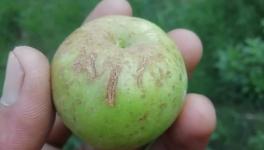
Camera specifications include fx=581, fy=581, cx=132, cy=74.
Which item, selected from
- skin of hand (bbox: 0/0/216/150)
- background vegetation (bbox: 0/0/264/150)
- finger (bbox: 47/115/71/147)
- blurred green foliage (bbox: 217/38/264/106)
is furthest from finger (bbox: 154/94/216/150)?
blurred green foliage (bbox: 217/38/264/106)

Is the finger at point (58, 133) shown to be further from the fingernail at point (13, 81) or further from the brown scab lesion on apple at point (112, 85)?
the brown scab lesion on apple at point (112, 85)

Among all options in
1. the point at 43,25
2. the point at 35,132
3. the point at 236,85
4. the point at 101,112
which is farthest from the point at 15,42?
the point at 101,112

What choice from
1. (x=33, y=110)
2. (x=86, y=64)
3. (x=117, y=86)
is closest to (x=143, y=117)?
(x=117, y=86)

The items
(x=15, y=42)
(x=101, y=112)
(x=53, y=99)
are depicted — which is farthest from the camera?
(x=15, y=42)

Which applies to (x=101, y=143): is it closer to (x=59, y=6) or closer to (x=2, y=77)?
(x=2, y=77)

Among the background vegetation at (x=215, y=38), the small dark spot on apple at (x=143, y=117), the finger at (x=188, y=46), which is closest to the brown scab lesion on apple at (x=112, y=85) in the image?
the small dark spot on apple at (x=143, y=117)

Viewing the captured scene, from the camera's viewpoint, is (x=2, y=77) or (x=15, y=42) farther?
(x=15, y=42)
